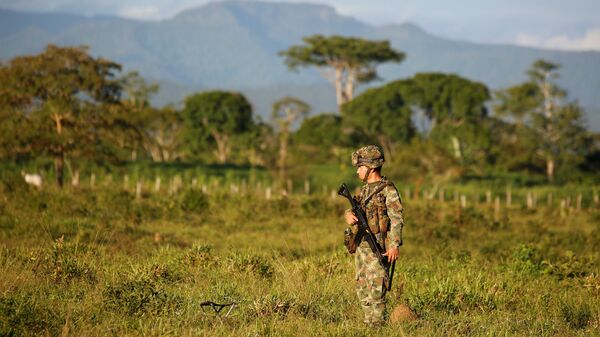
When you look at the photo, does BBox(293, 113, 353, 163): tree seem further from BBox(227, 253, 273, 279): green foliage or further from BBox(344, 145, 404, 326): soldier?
BBox(344, 145, 404, 326): soldier

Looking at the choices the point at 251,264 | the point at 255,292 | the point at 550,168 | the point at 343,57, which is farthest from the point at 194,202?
the point at 343,57

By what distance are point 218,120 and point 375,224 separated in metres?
64.2

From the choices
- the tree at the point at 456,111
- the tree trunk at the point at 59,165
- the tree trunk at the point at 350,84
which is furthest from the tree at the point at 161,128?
the tree trunk at the point at 59,165

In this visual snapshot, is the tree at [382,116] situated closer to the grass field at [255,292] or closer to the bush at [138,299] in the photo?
the grass field at [255,292]

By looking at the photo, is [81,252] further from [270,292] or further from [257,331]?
[257,331]

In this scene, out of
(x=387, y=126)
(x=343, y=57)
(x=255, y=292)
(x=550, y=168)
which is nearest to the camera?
(x=255, y=292)

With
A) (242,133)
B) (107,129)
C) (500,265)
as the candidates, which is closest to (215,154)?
(242,133)

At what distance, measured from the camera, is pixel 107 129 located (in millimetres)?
29609

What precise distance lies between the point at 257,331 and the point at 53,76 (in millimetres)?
24484

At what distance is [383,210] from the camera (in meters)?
8.23

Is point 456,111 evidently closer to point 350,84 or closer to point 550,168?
point 550,168

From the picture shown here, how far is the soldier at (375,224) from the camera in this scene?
8.12 meters

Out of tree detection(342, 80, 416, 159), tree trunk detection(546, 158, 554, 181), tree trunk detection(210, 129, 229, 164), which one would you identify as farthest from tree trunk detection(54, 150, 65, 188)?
tree trunk detection(210, 129, 229, 164)

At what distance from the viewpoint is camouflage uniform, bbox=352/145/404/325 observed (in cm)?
813
